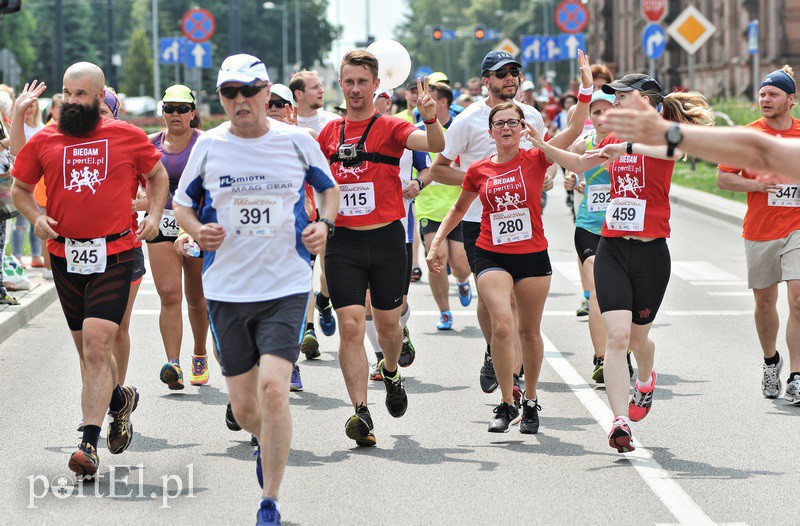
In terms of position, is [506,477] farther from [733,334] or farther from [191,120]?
[733,334]

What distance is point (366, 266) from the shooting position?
8258 millimetres

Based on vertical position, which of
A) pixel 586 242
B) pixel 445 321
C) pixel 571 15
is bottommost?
pixel 445 321

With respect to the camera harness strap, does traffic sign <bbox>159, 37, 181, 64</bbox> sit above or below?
above

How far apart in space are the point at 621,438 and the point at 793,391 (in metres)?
2.22

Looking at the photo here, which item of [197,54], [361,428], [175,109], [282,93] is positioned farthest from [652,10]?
[361,428]

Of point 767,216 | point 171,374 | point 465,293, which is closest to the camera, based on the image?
point 767,216

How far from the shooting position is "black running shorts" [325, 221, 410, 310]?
26.8 feet

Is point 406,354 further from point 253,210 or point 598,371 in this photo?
point 253,210

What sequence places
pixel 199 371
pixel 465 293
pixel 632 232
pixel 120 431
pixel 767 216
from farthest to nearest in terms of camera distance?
pixel 465 293
pixel 199 371
pixel 767 216
pixel 632 232
pixel 120 431

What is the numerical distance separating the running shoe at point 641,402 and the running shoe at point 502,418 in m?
0.67

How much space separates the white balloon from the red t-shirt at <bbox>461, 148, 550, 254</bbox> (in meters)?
2.26

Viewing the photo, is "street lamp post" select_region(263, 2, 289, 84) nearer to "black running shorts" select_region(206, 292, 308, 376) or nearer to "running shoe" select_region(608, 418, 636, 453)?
"running shoe" select_region(608, 418, 636, 453)

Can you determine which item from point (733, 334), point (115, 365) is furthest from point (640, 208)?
point (733, 334)

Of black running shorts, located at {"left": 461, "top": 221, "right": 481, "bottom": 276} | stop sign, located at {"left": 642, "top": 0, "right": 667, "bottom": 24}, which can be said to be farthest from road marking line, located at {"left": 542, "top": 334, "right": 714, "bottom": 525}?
stop sign, located at {"left": 642, "top": 0, "right": 667, "bottom": 24}
